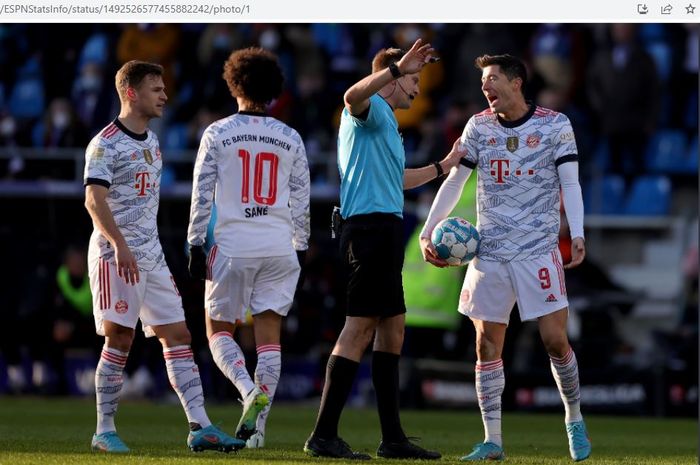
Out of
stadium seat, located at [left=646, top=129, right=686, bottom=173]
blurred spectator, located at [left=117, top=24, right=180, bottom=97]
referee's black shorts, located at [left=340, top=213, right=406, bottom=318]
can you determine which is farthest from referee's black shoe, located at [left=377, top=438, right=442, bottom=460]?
blurred spectator, located at [left=117, top=24, right=180, bottom=97]

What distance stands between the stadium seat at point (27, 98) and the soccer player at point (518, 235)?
12653 mm

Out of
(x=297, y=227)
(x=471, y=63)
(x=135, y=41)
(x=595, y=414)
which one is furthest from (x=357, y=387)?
(x=297, y=227)

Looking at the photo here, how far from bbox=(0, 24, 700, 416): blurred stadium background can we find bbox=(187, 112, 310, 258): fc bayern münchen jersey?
693 cm

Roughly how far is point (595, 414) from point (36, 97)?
923cm

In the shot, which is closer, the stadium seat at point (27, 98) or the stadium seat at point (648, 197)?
the stadium seat at point (648, 197)

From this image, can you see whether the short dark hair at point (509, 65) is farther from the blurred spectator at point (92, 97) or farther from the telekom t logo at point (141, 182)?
the blurred spectator at point (92, 97)

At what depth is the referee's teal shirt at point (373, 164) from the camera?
30.2 feet

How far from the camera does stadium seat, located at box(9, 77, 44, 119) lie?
21312 millimetres

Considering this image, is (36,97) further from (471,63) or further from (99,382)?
(99,382)

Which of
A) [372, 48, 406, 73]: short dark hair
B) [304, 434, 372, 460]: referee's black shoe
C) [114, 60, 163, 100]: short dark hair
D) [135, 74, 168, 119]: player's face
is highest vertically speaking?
[372, 48, 406, 73]: short dark hair

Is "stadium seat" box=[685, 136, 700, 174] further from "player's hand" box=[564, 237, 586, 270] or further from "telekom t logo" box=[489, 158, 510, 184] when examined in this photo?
"player's hand" box=[564, 237, 586, 270]

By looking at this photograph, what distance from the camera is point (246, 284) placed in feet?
31.6

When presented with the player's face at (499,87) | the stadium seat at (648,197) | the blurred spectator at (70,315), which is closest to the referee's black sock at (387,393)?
the player's face at (499,87)

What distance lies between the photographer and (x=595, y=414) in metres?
16.5
